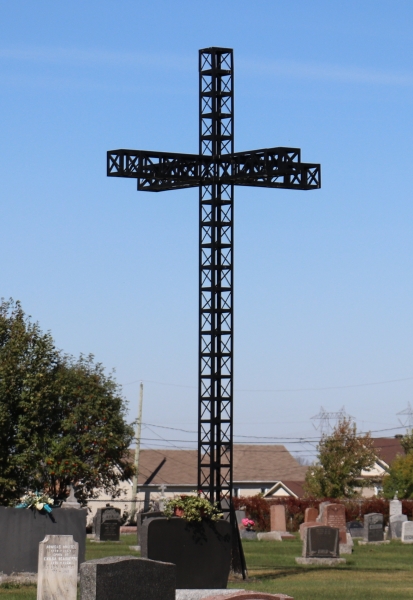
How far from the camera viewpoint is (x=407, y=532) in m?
41.3

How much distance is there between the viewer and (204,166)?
22.7 meters

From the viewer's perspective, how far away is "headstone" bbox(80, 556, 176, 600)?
10.3 metres

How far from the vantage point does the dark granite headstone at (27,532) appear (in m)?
20.1

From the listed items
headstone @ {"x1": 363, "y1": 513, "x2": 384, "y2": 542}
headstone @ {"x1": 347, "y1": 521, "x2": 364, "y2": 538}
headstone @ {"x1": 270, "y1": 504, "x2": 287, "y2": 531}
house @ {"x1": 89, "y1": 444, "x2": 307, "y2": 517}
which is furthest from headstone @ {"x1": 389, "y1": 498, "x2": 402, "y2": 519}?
house @ {"x1": 89, "y1": 444, "x2": 307, "y2": 517}

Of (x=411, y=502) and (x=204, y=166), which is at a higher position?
(x=204, y=166)

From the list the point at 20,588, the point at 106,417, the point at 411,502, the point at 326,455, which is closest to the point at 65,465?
the point at 106,417

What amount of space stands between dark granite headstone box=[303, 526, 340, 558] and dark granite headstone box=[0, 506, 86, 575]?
885 centimetres

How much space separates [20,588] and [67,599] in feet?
10.3

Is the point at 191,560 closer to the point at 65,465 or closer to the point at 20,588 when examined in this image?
the point at 20,588

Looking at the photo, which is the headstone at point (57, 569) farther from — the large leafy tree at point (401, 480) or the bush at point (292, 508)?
the large leafy tree at point (401, 480)

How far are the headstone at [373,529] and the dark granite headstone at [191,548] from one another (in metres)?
24.1

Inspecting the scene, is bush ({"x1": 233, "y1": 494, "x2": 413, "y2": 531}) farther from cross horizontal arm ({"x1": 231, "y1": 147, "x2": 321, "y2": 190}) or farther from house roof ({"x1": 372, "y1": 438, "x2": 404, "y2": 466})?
house roof ({"x1": 372, "y1": 438, "x2": 404, "y2": 466})

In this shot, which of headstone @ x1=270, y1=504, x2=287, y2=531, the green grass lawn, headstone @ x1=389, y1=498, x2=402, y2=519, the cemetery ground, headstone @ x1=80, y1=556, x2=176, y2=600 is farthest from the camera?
headstone @ x1=389, y1=498, x2=402, y2=519

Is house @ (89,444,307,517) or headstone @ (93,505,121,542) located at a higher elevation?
house @ (89,444,307,517)
